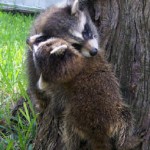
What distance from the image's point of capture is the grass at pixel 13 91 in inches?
106

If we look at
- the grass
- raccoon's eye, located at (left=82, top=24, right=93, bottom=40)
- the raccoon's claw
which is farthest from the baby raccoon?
the grass

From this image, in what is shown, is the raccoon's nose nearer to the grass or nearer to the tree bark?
the tree bark

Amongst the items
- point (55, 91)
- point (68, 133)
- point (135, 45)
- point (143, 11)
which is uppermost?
point (143, 11)

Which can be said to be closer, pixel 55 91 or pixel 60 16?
pixel 55 91

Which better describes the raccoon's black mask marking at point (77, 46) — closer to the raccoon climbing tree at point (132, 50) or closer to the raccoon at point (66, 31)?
the raccoon at point (66, 31)

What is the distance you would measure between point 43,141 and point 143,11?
975mm

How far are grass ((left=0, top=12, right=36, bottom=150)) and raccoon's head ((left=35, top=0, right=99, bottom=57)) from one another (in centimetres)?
58

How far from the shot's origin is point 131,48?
2.23 m

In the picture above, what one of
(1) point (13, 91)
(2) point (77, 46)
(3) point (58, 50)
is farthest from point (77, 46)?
(1) point (13, 91)

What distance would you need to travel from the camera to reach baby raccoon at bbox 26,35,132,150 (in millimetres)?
2041

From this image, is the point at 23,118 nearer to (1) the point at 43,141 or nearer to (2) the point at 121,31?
(1) the point at 43,141

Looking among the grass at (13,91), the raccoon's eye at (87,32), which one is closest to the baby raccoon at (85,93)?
the raccoon's eye at (87,32)

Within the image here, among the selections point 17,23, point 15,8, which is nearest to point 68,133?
point 17,23

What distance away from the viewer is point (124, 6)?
2252 millimetres
